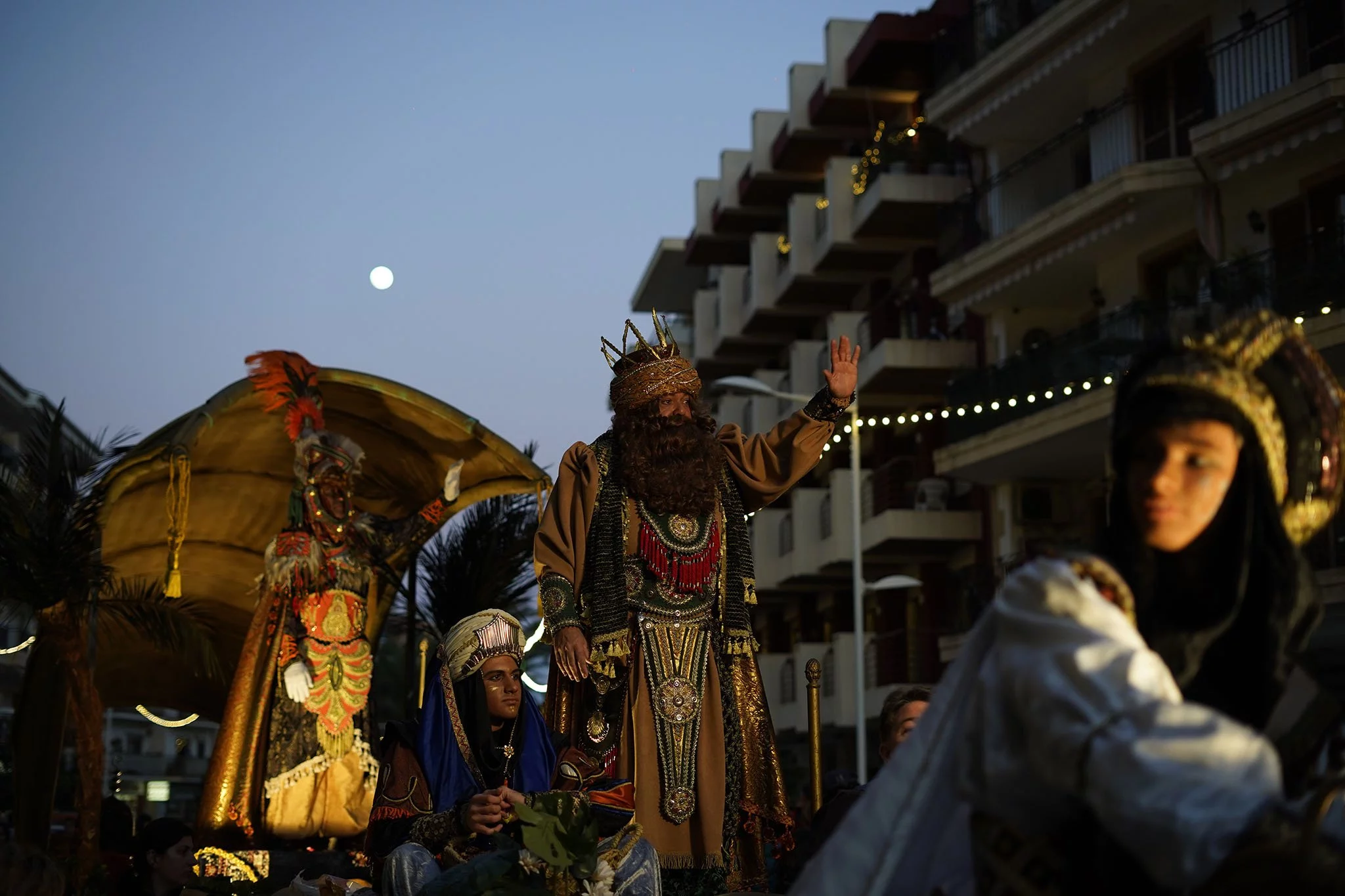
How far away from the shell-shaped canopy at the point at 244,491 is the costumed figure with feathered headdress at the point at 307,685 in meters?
0.95

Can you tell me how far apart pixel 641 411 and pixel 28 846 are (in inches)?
126

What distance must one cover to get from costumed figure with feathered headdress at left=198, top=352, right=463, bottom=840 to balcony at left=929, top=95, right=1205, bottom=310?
1365 cm

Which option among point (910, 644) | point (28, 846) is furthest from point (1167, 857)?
point (910, 644)

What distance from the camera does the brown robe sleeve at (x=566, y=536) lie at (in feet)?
22.5

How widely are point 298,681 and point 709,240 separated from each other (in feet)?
110

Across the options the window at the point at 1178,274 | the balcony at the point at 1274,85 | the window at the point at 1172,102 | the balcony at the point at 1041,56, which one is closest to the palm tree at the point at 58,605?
the window at the point at 1178,274

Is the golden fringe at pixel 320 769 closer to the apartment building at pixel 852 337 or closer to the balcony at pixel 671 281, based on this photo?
the apartment building at pixel 852 337

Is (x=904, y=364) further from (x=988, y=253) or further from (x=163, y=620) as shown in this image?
(x=163, y=620)

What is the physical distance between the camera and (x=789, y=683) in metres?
37.2

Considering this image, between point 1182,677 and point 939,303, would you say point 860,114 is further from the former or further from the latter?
point 1182,677

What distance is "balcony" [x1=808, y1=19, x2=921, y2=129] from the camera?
3381 centimetres

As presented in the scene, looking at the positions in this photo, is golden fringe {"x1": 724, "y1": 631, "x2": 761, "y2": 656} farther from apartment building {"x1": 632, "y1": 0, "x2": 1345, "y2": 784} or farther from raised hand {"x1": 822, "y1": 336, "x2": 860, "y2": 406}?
apartment building {"x1": 632, "y1": 0, "x2": 1345, "y2": 784}

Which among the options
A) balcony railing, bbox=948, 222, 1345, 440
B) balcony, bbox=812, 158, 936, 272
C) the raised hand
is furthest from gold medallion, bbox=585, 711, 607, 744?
balcony, bbox=812, 158, 936, 272

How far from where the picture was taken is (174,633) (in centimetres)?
1173
